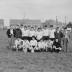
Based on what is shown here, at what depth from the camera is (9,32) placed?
11.7 meters

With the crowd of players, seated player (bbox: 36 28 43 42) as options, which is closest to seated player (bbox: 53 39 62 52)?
the crowd of players

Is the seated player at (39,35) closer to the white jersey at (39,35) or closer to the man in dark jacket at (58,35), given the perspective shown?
the white jersey at (39,35)

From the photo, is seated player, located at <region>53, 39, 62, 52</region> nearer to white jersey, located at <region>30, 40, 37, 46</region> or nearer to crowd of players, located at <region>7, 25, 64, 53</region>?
crowd of players, located at <region>7, 25, 64, 53</region>

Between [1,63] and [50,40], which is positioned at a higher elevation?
[50,40]

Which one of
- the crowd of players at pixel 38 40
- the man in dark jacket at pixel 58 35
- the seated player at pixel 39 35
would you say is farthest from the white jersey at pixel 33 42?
the man in dark jacket at pixel 58 35

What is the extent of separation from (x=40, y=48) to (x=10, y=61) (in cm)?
309

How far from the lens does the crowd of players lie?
10.7m

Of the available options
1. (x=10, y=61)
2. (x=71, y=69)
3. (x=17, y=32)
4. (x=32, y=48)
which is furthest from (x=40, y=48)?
(x=71, y=69)

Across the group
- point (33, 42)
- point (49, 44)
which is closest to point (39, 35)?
point (33, 42)

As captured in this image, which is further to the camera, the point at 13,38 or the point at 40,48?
the point at 13,38

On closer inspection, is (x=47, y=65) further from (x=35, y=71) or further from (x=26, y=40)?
(x=26, y=40)

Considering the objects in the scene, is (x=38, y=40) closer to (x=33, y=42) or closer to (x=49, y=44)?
(x=33, y=42)

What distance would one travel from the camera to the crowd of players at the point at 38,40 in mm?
10711

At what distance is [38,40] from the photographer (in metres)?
11.3
